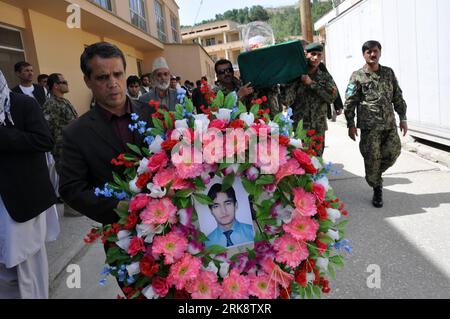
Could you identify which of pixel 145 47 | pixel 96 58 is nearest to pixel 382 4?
pixel 96 58

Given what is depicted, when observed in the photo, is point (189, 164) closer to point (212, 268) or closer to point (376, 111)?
point (212, 268)

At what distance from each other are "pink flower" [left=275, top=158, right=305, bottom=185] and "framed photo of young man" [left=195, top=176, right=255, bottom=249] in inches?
5.5

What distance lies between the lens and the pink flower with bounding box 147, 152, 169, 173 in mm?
1422

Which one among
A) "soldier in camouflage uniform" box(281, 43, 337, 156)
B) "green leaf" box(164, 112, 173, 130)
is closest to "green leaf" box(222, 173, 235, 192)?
"green leaf" box(164, 112, 173, 130)

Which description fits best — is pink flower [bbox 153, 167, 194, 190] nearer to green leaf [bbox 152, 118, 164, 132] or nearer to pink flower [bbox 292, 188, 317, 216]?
green leaf [bbox 152, 118, 164, 132]

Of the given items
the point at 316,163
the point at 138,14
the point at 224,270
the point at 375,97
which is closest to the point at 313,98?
the point at 375,97

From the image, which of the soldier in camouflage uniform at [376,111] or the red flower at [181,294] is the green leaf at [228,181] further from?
the soldier in camouflage uniform at [376,111]

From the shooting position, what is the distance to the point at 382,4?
24.5ft

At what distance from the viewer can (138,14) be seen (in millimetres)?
16656

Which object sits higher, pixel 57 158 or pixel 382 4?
pixel 382 4

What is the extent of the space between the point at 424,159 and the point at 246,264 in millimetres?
5752

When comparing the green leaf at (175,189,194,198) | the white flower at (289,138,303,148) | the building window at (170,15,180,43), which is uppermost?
the building window at (170,15,180,43)

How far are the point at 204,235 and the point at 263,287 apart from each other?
0.29 metres

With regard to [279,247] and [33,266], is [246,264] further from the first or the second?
[33,266]
